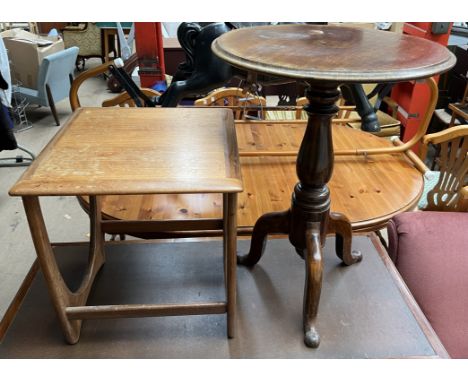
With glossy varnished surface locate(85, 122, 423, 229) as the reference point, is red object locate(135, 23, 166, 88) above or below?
above

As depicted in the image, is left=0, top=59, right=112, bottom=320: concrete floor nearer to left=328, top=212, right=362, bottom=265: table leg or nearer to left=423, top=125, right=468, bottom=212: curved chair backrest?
left=328, top=212, right=362, bottom=265: table leg

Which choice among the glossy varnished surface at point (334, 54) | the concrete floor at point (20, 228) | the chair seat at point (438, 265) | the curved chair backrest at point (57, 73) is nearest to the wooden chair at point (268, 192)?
the chair seat at point (438, 265)

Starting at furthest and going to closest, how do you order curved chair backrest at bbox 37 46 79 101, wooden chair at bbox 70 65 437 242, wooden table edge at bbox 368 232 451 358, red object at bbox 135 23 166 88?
curved chair backrest at bbox 37 46 79 101, red object at bbox 135 23 166 88, wooden chair at bbox 70 65 437 242, wooden table edge at bbox 368 232 451 358

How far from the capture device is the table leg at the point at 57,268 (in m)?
0.70

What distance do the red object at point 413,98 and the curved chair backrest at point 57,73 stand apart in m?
2.81

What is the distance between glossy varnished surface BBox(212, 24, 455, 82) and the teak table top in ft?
0.63

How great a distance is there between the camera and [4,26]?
454 centimetres

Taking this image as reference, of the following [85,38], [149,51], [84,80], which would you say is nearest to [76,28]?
[85,38]

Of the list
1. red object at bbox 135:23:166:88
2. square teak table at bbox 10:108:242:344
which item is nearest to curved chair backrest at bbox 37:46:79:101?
red object at bbox 135:23:166:88

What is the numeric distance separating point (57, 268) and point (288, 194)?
0.74m

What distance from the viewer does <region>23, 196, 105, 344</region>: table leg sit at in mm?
704

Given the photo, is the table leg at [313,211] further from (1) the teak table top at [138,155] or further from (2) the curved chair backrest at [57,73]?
(2) the curved chair backrest at [57,73]

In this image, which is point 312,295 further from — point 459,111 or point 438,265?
point 459,111

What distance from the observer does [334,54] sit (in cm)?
71
